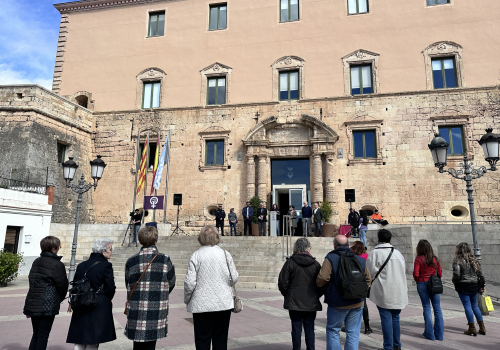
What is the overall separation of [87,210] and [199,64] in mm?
10010

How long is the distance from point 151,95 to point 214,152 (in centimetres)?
526

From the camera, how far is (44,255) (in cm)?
432

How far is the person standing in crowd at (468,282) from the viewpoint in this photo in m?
6.00

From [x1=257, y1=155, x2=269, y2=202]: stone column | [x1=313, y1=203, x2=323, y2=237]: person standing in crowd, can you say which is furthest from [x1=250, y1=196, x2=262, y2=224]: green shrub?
[x1=313, y1=203, x2=323, y2=237]: person standing in crowd

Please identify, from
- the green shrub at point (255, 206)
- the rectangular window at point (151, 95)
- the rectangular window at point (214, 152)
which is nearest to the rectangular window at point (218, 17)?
the rectangular window at point (151, 95)

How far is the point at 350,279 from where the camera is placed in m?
4.07

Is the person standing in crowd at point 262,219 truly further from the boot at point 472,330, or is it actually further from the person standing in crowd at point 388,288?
the person standing in crowd at point 388,288

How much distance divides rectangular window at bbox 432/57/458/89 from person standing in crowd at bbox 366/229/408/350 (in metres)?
15.7

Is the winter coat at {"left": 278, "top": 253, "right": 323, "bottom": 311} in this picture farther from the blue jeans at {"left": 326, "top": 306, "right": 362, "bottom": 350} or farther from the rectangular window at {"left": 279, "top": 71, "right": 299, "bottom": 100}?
the rectangular window at {"left": 279, "top": 71, "right": 299, "bottom": 100}

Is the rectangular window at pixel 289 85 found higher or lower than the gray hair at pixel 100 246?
higher

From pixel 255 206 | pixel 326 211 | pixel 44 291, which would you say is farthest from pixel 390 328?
pixel 255 206

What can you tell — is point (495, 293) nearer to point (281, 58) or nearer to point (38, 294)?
point (38, 294)

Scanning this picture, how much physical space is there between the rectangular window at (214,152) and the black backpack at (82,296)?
15856mm

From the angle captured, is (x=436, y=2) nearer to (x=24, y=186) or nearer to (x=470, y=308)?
(x=470, y=308)
